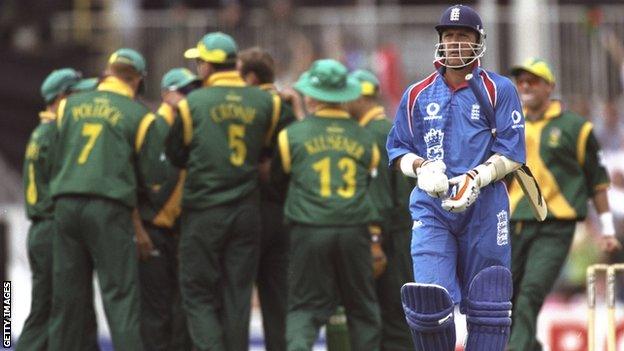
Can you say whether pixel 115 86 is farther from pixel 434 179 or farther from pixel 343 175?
pixel 434 179

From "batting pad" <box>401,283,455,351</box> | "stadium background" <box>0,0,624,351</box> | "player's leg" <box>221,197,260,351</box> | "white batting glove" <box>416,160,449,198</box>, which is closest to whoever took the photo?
"white batting glove" <box>416,160,449,198</box>

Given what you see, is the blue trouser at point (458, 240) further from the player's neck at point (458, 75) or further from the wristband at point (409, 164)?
the player's neck at point (458, 75)

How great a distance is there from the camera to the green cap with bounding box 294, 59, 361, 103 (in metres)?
14.2

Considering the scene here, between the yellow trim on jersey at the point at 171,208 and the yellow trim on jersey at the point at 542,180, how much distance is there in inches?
109

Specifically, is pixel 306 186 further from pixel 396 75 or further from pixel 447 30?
pixel 396 75

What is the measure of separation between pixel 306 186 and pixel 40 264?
7.87 feet

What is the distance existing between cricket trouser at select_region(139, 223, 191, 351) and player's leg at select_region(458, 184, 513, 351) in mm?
4047

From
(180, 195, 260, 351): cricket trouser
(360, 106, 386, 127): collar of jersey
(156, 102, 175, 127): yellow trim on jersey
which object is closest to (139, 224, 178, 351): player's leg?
(180, 195, 260, 351): cricket trouser

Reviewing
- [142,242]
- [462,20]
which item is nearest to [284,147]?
[142,242]

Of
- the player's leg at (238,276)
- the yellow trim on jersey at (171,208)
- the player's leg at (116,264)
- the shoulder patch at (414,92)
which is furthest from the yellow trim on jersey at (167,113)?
Answer: the shoulder patch at (414,92)

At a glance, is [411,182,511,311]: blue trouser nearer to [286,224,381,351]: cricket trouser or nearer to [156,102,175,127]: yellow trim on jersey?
[286,224,381,351]: cricket trouser

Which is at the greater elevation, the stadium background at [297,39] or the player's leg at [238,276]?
the stadium background at [297,39]

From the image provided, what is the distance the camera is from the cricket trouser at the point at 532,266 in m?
14.2

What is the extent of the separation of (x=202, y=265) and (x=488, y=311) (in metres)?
3.38
